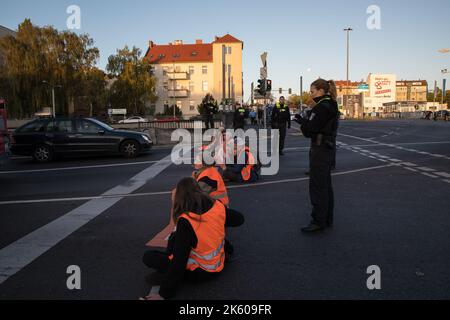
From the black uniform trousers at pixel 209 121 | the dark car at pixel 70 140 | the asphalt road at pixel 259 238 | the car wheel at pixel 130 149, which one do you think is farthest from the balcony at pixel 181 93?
the asphalt road at pixel 259 238

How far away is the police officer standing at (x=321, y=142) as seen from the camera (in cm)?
512

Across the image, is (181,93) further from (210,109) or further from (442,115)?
(210,109)

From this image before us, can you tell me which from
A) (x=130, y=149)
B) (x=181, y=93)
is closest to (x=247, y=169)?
(x=130, y=149)

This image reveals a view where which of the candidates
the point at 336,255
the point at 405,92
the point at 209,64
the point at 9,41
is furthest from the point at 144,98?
the point at 405,92

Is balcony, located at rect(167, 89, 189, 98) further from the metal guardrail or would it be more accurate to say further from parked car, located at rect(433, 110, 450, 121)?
the metal guardrail

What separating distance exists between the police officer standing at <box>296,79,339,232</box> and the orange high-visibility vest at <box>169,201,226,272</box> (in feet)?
6.26

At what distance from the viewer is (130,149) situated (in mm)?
14719

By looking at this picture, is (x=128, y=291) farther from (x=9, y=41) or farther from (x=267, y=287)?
(x=9, y=41)

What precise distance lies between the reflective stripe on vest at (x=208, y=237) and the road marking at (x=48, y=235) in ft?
6.11

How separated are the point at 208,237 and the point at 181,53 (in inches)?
3539

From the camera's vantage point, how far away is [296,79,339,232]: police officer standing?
5125mm

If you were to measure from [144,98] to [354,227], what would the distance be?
7011 cm

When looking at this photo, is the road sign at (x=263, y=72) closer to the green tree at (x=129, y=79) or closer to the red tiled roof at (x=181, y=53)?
the green tree at (x=129, y=79)

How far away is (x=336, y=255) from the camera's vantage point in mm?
4434
